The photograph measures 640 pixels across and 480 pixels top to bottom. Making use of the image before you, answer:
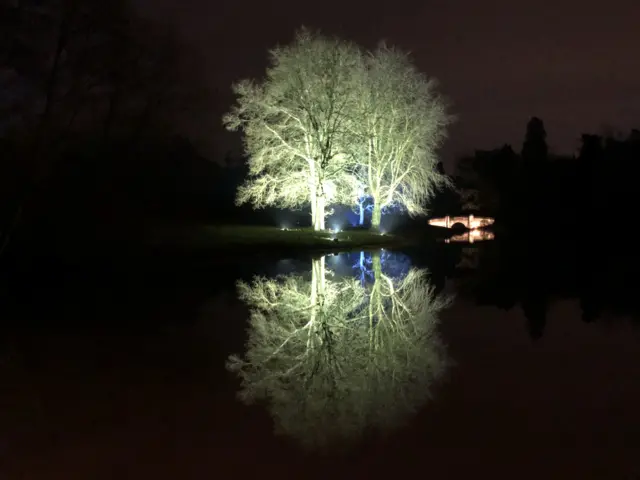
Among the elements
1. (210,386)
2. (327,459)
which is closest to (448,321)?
(210,386)

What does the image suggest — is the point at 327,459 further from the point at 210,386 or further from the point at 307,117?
the point at 307,117

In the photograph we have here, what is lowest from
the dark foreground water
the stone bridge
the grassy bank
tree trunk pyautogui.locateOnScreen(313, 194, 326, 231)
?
the dark foreground water

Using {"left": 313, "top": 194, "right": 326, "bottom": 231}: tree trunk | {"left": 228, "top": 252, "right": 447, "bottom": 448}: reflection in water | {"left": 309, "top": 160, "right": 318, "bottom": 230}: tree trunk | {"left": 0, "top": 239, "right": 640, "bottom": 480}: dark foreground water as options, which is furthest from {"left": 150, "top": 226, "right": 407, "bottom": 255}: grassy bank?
{"left": 228, "top": 252, "right": 447, "bottom": 448}: reflection in water

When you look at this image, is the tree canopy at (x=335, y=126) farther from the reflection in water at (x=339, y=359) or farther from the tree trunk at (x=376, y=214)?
the reflection in water at (x=339, y=359)

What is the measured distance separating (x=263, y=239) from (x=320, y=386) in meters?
28.8

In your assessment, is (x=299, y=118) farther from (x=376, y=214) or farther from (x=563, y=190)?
(x=563, y=190)

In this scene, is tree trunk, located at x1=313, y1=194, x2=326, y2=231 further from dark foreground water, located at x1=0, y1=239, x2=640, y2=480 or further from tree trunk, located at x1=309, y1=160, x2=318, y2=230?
dark foreground water, located at x1=0, y1=239, x2=640, y2=480

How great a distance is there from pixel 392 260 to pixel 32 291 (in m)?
17.6

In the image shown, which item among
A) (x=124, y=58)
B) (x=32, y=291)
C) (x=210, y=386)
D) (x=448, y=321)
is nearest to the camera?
(x=210, y=386)

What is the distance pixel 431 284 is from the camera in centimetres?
2125

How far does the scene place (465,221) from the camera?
2913 inches

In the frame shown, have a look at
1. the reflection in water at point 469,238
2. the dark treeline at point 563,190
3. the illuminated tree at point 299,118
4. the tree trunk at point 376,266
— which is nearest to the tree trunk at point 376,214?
the illuminated tree at point 299,118

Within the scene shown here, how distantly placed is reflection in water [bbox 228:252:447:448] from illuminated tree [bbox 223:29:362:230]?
23.9 metres

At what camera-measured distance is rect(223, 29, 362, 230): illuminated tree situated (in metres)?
40.0
